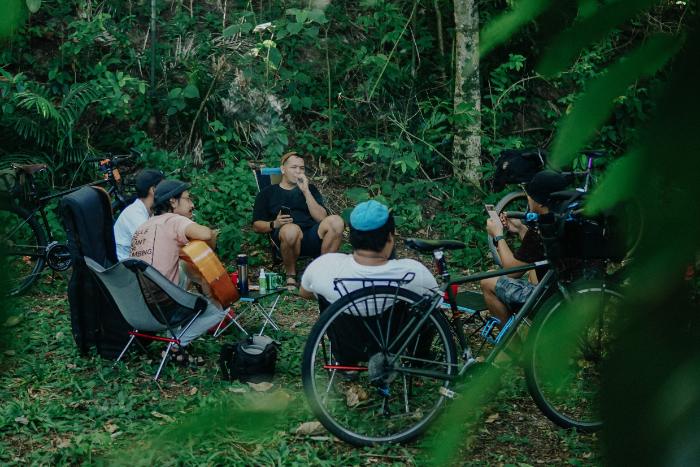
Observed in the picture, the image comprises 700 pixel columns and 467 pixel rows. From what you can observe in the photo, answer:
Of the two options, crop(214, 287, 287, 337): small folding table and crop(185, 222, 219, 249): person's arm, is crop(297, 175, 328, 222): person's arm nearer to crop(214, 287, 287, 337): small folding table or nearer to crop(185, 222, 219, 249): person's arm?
crop(214, 287, 287, 337): small folding table

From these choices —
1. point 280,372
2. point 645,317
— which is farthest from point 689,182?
point 280,372

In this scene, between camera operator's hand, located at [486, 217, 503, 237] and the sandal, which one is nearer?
camera operator's hand, located at [486, 217, 503, 237]

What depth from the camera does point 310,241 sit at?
6.01 meters

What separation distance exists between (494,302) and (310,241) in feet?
6.67

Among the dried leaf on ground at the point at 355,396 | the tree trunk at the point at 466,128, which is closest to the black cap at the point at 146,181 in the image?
the dried leaf on ground at the point at 355,396

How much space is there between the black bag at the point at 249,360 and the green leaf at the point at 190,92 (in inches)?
147

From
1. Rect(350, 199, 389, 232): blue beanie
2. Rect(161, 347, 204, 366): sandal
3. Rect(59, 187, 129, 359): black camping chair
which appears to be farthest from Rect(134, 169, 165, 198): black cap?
Rect(350, 199, 389, 232): blue beanie

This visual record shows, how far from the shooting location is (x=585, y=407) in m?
0.56

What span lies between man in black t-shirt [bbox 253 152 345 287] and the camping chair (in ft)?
5.53

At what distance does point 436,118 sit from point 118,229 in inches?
137

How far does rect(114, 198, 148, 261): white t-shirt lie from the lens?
4922mm

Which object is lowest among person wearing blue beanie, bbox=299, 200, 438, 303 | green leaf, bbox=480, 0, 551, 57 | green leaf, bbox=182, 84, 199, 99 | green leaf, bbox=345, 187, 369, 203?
green leaf, bbox=345, 187, 369, 203

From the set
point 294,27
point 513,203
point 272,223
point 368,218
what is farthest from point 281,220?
point 368,218

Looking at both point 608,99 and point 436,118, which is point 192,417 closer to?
point 608,99
